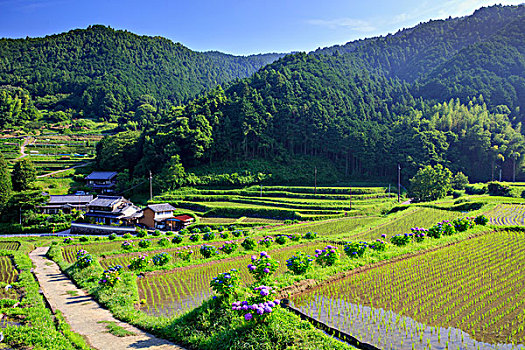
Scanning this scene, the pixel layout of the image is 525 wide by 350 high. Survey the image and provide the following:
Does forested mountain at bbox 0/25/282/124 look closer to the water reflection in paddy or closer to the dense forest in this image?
the dense forest

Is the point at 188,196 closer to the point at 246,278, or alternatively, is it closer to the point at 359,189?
the point at 359,189

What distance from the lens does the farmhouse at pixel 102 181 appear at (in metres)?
50.4

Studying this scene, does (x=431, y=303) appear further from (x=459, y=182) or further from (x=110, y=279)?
(x=459, y=182)

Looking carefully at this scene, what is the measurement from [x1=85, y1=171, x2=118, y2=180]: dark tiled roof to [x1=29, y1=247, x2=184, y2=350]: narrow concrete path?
3799 cm

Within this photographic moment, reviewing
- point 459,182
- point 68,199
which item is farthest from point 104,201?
point 459,182

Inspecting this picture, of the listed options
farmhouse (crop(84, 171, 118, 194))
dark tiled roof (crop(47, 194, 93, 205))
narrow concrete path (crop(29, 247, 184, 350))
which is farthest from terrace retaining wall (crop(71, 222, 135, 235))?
narrow concrete path (crop(29, 247, 184, 350))

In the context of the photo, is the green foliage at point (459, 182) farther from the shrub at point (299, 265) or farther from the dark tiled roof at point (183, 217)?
the shrub at point (299, 265)

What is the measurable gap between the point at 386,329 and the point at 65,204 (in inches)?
1578

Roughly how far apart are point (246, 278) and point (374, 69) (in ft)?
368

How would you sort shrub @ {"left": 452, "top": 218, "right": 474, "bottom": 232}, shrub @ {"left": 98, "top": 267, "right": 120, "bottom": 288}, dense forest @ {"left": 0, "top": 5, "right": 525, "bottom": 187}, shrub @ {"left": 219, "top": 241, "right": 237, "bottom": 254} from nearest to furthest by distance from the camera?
shrub @ {"left": 98, "top": 267, "right": 120, "bottom": 288}, shrub @ {"left": 219, "top": 241, "right": 237, "bottom": 254}, shrub @ {"left": 452, "top": 218, "right": 474, "bottom": 232}, dense forest @ {"left": 0, "top": 5, "right": 525, "bottom": 187}

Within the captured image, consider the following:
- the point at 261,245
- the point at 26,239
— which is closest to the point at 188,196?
the point at 26,239

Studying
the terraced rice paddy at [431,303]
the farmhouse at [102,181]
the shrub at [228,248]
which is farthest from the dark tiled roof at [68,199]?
the terraced rice paddy at [431,303]

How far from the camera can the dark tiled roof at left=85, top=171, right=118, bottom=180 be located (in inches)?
2016

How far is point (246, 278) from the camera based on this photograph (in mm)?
12539
